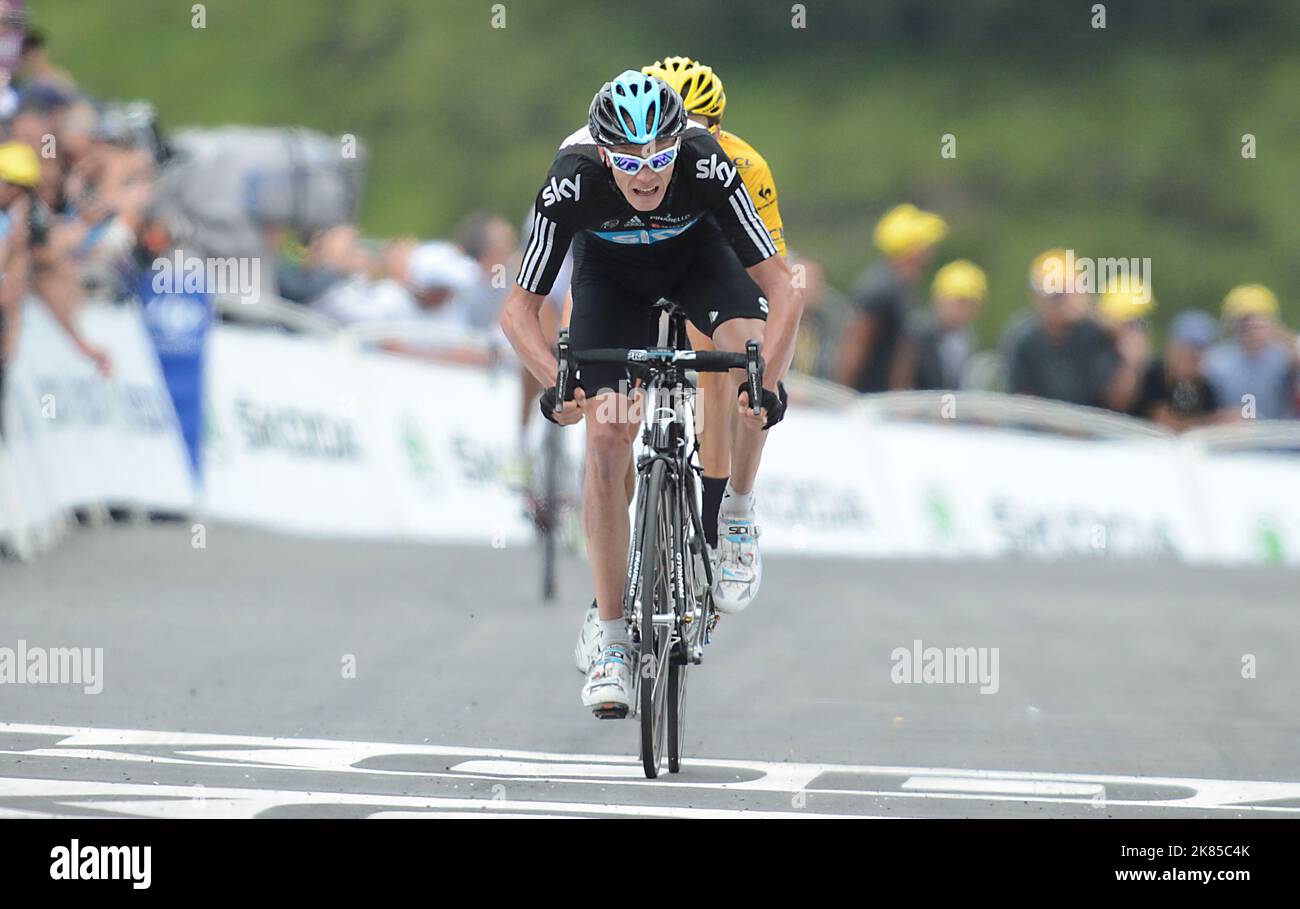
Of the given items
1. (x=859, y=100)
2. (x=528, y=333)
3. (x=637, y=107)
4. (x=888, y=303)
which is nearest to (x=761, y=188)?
(x=528, y=333)

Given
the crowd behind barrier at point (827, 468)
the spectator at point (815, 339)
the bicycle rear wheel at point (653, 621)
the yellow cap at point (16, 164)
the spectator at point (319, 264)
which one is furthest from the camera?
the spectator at point (815, 339)

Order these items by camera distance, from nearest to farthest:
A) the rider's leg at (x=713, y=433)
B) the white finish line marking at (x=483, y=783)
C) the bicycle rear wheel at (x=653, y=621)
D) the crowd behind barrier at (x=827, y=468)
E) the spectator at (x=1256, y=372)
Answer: the white finish line marking at (x=483, y=783) < the bicycle rear wheel at (x=653, y=621) < the rider's leg at (x=713, y=433) < the crowd behind barrier at (x=827, y=468) < the spectator at (x=1256, y=372)

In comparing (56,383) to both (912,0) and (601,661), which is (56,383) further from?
(912,0)

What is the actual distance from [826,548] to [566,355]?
851 cm

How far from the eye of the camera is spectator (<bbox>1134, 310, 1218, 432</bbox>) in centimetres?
1698

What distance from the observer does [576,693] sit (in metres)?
9.18

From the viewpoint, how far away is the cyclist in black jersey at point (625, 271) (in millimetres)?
6883

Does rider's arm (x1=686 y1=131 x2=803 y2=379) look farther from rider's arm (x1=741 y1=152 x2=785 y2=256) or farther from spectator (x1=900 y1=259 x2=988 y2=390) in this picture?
spectator (x1=900 y1=259 x2=988 y2=390)

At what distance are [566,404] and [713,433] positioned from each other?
4.15 feet

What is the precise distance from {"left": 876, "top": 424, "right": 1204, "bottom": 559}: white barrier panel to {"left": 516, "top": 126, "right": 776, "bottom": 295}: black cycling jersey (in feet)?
26.6

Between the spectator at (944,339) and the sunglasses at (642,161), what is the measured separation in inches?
384

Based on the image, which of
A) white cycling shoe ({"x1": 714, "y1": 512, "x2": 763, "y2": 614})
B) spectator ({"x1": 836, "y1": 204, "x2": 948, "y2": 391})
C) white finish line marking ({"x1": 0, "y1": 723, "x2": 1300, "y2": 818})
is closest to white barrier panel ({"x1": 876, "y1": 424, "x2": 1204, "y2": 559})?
spectator ({"x1": 836, "y1": 204, "x2": 948, "y2": 391})

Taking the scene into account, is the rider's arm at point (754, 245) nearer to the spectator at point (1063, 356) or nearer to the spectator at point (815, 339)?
the spectator at point (1063, 356)

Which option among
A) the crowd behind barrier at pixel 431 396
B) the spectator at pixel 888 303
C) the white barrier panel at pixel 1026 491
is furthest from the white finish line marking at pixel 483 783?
the spectator at pixel 888 303
